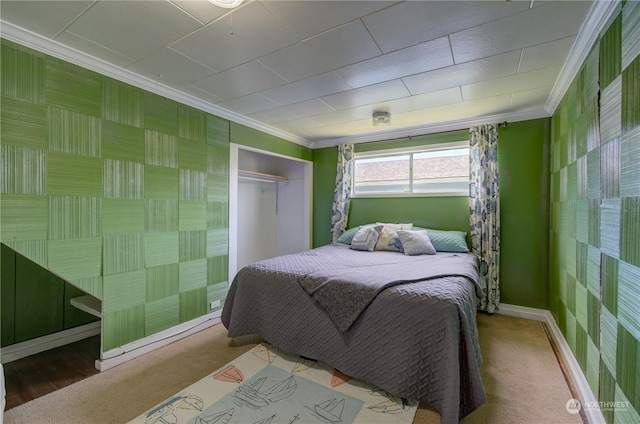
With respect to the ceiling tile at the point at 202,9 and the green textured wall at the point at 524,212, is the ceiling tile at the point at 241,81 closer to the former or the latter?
the ceiling tile at the point at 202,9

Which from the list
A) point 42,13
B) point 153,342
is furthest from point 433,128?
point 153,342

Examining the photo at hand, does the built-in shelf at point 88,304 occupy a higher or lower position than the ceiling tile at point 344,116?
lower

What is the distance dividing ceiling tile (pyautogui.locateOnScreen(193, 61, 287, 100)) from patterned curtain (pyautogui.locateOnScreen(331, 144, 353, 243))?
194 cm

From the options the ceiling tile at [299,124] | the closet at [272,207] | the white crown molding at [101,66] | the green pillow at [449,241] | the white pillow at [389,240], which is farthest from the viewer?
the closet at [272,207]

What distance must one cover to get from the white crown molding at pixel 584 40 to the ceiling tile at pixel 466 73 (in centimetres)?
33

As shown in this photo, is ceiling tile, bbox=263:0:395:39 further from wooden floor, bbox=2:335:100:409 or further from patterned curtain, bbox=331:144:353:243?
wooden floor, bbox=2:335:100:409

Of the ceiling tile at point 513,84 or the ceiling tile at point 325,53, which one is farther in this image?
the ceiling tile at point 513,84

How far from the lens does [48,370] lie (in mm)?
2113

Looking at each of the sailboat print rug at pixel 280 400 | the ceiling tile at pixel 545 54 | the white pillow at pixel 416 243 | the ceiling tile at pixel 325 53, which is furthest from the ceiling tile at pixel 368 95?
the sailboat print rug at pixel 280 400

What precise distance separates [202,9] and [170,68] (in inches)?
34.9

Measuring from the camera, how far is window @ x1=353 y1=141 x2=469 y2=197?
359 centimetres

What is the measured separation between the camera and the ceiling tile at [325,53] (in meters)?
1.77

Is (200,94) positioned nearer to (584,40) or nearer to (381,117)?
(381,117)

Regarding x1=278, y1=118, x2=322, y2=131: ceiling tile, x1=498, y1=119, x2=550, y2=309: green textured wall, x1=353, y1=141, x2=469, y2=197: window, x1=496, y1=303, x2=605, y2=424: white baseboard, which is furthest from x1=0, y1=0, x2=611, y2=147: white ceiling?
x1=496, y1=303, x2=605, y2=424: white baseboard
